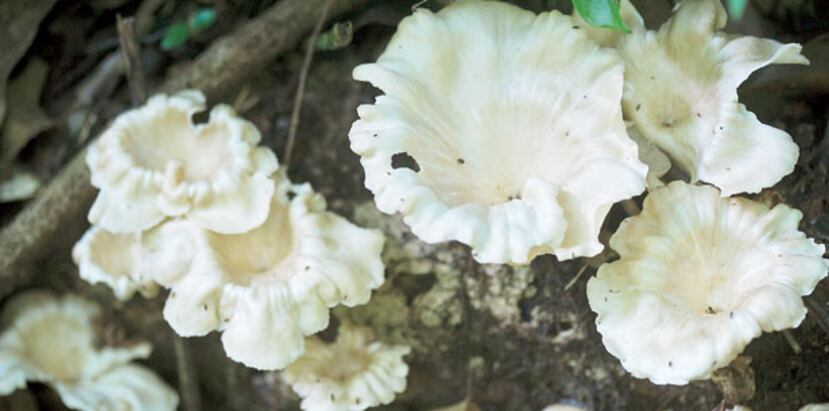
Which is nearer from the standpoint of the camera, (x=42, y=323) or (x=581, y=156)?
(x=581, y=156)

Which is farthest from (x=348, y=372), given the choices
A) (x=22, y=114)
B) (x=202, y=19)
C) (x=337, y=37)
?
(x=22, y=114)

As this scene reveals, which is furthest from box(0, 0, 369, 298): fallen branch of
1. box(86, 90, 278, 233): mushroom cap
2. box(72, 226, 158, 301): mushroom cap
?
box(72, 226, 158, 301): mushroom cap

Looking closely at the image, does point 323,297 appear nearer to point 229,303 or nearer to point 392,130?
point 229,303

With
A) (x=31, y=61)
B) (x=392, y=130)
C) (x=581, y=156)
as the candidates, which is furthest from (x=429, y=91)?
(x=31, y=61)

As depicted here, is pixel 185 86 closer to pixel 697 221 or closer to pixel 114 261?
pixel 114 261

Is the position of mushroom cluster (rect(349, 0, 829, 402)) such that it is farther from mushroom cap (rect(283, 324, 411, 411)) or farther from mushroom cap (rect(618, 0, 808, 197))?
mushroom cap (rect(283, 324, 411, 411))

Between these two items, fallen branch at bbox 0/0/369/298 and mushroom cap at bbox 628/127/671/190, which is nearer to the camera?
mushroom cap at bbox 628/127/671/190

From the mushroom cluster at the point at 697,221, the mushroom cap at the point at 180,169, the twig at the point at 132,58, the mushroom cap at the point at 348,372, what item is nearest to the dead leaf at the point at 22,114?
the twig at the point at 132,58
